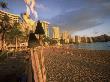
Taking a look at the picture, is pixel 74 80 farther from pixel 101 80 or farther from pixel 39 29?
pixel 39 29

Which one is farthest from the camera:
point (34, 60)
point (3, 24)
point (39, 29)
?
point (39, 29)

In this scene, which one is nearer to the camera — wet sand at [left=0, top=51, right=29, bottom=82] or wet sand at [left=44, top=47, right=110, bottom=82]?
wet sand at [left=0, top=51, right=29, bottom=82]

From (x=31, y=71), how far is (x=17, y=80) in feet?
12.1

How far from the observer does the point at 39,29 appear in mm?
81688

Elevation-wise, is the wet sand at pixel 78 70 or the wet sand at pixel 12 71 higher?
the wet sand at pixel 12 71

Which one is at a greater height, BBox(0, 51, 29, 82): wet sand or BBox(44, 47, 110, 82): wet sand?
BBox(0, 51, 29, 82): wet sand

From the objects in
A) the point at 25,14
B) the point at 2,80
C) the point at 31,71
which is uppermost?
the point at 25,14

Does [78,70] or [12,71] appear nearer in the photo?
[12,71]

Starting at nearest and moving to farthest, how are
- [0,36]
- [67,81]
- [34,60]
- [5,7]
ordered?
[34,60] → [67,81] → [5,7] → [0,36]

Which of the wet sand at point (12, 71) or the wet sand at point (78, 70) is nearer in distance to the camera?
the wet sand at point (12, 71)

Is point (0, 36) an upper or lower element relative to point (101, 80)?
upper

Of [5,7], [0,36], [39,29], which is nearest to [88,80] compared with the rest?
[5,7]

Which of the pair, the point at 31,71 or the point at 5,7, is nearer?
the point at 31,71

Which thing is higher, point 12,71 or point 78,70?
point 12,71
